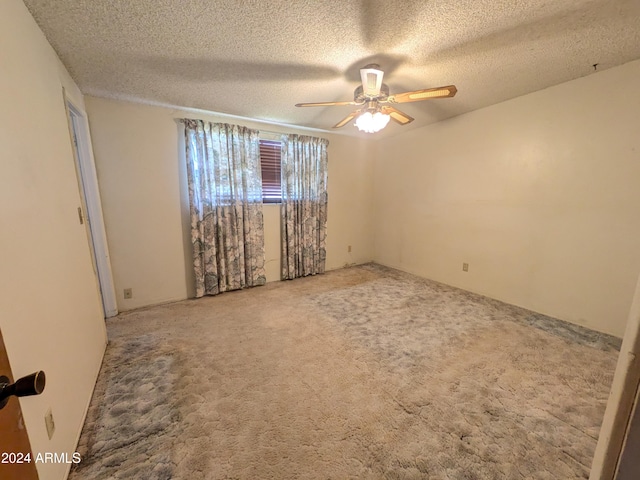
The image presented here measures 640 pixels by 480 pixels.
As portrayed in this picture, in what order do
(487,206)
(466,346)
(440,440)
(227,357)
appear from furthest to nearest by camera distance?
1. (487,206)
2. (466,346)
3. (227,357)
4. (440,440)

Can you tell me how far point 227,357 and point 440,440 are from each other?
154 centimetres

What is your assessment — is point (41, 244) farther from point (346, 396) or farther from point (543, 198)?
point (543, 198)

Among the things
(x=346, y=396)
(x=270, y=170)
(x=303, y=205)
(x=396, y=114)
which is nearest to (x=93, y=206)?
(x=270, y=170)

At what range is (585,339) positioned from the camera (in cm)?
227

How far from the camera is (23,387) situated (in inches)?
20.6

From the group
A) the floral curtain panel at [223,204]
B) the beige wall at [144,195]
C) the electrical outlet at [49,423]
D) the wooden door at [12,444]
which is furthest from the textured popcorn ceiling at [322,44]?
the electrical outlet at [49,423]

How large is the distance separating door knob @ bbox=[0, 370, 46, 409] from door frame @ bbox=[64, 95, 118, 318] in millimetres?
2172

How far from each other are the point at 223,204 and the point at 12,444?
2833 mm

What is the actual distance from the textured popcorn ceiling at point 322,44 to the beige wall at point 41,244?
41 centimetres

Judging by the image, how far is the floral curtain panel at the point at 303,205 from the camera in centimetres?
368

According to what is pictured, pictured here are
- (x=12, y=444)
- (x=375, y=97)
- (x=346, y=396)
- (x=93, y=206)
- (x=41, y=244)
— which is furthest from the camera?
(x=93, y=206)

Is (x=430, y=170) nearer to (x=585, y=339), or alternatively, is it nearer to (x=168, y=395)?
(x=585, y=339)

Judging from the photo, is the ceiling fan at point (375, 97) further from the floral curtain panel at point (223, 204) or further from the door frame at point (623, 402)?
the door frame at point (623, 402)

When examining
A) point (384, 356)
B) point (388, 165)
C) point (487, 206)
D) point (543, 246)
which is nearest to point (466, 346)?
point (384, 356)
